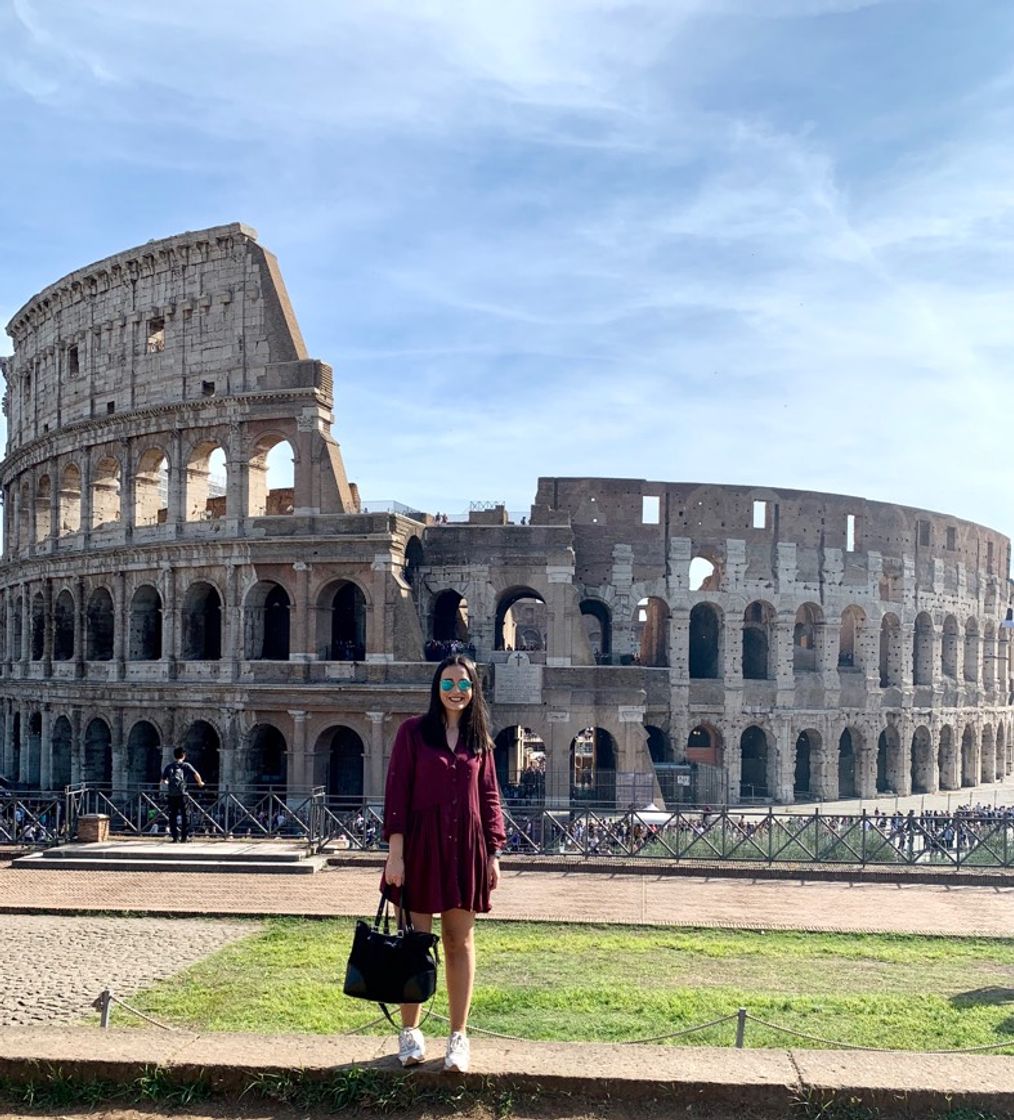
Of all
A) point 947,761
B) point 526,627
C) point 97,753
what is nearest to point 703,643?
point 947,761

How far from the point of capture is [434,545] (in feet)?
96.1

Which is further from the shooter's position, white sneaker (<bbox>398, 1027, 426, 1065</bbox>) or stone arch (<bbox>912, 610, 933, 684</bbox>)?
Result: stone arch (<bbox>912, 610, 933, 684</bbox>)

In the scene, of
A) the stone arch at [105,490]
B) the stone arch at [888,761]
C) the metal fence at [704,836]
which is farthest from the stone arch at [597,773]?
the stone arch at [105,490]

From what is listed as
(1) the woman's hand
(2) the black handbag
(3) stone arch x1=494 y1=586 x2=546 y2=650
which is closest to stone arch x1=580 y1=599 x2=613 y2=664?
(3) stone arch x1=494 y1=586 x2=546 y2=650

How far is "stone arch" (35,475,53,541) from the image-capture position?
35156mm

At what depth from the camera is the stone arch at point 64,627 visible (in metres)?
33.8

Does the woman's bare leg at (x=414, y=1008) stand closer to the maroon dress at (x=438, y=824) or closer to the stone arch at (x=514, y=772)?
the maroon dress at (x=438, y=824)

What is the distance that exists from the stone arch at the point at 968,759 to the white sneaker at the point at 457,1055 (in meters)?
39.5

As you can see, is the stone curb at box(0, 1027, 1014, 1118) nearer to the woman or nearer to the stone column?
the woman

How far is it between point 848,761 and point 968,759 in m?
7.28

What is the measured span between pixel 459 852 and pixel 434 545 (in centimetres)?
2387

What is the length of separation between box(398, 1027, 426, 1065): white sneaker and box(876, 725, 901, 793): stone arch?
3310 centimetres

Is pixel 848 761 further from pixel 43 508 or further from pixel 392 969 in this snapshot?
pixel 392 969

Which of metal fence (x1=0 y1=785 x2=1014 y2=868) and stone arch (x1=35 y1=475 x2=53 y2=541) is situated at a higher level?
stone arch (x1=35 y1=475 x2=53 y2=541)
